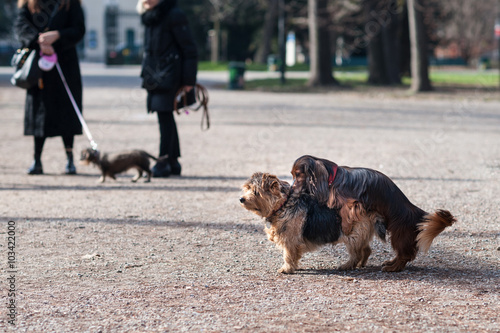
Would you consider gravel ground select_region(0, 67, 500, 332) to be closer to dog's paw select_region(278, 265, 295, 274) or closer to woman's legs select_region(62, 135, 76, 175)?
dog's paw select_region(278, 265, 295, 274)

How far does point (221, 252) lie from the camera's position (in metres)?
5.73

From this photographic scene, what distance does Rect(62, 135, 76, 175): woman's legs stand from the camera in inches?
360

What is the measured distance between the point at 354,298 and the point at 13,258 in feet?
8.21

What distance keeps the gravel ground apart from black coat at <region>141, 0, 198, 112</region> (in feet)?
3.61

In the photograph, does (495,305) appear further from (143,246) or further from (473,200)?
(473,200)

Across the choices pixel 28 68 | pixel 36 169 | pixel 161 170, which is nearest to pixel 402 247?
pixel 161 170

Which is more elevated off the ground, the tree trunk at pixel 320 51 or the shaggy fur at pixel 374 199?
the tree trunk at pixel 320 51

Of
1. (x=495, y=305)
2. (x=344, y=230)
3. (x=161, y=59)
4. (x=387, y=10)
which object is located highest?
(x=387, y=10)

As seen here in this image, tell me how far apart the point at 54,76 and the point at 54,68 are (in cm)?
10

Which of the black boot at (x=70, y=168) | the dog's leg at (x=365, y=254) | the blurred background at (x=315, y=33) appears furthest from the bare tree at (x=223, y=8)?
the dog's leg at (x=365, y=254)

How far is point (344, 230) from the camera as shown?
4.95 meters

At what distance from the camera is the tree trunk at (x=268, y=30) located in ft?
159

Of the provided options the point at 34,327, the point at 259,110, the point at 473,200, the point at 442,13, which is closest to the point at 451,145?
the point at 473,200

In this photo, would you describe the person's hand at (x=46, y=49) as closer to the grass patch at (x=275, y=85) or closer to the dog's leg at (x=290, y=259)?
the dog's leg at (x=290, y=259)
